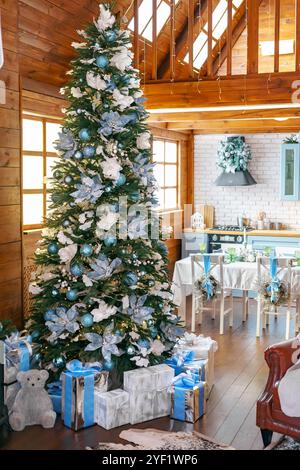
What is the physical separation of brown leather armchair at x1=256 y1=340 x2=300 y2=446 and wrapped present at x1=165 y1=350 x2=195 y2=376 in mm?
1012

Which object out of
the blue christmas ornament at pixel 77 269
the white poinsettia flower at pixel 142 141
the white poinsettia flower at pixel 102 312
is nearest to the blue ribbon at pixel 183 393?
the white poinsettia flower at pixel 102 312

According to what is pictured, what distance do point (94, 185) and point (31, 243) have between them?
Result: 64.1 inches

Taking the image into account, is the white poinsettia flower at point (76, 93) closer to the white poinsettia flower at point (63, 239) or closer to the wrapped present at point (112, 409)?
the white poinsettia flower at point (63, 239)

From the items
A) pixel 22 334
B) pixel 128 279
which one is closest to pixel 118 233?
pixel 128 279

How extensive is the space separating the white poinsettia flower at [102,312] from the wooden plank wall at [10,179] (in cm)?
116

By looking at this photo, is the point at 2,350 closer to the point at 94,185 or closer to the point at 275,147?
the point at 94,185

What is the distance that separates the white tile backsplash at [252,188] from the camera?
34.3 feet

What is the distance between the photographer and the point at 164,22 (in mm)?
8109

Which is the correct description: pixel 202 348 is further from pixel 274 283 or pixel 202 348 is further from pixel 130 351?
pixel 274 283

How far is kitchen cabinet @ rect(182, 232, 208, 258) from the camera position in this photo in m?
10.5

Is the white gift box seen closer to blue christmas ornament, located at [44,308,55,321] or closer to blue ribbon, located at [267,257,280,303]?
blue christmas ornament, located at [44,308,55,321]

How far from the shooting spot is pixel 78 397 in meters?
4.41

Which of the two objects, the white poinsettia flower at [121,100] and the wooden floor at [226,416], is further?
the white poinsettia flower at [121,100]

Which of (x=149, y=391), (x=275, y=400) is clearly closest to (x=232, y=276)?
(x=149, y=391)
